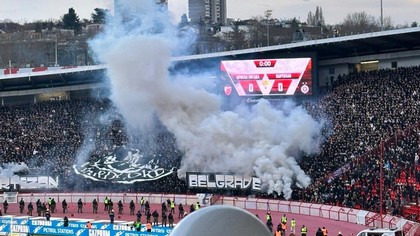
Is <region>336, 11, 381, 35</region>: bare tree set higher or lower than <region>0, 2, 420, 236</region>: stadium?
higher

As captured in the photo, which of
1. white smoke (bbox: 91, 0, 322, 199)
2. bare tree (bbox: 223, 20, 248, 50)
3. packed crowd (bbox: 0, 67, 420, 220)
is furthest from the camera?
bare tree (bbox: 223, 20, 248, 50)

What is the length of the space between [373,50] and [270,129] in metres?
12.6

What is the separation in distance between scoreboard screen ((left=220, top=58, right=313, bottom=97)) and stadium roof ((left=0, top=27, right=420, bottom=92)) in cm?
203

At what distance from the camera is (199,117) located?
41.3m

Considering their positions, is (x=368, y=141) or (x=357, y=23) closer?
(x=368, y=141)

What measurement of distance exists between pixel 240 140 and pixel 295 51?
10.4 metres

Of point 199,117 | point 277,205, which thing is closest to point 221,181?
point 277,205

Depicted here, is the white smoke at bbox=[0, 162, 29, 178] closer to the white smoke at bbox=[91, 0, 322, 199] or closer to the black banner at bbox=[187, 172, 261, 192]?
the white smoke at bbox=[91, 0, 322, 199]

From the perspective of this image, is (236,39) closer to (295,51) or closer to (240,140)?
(295,51)

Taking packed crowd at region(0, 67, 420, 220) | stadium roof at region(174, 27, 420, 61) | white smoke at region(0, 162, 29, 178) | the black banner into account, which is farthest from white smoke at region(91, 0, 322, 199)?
white smoke at region(0, 162, 29, 178)

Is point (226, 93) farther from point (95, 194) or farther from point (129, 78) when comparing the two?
point (95, 194)

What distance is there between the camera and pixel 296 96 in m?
44.0

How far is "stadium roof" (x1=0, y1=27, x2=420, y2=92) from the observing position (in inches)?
1719

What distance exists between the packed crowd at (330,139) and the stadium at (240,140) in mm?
89
